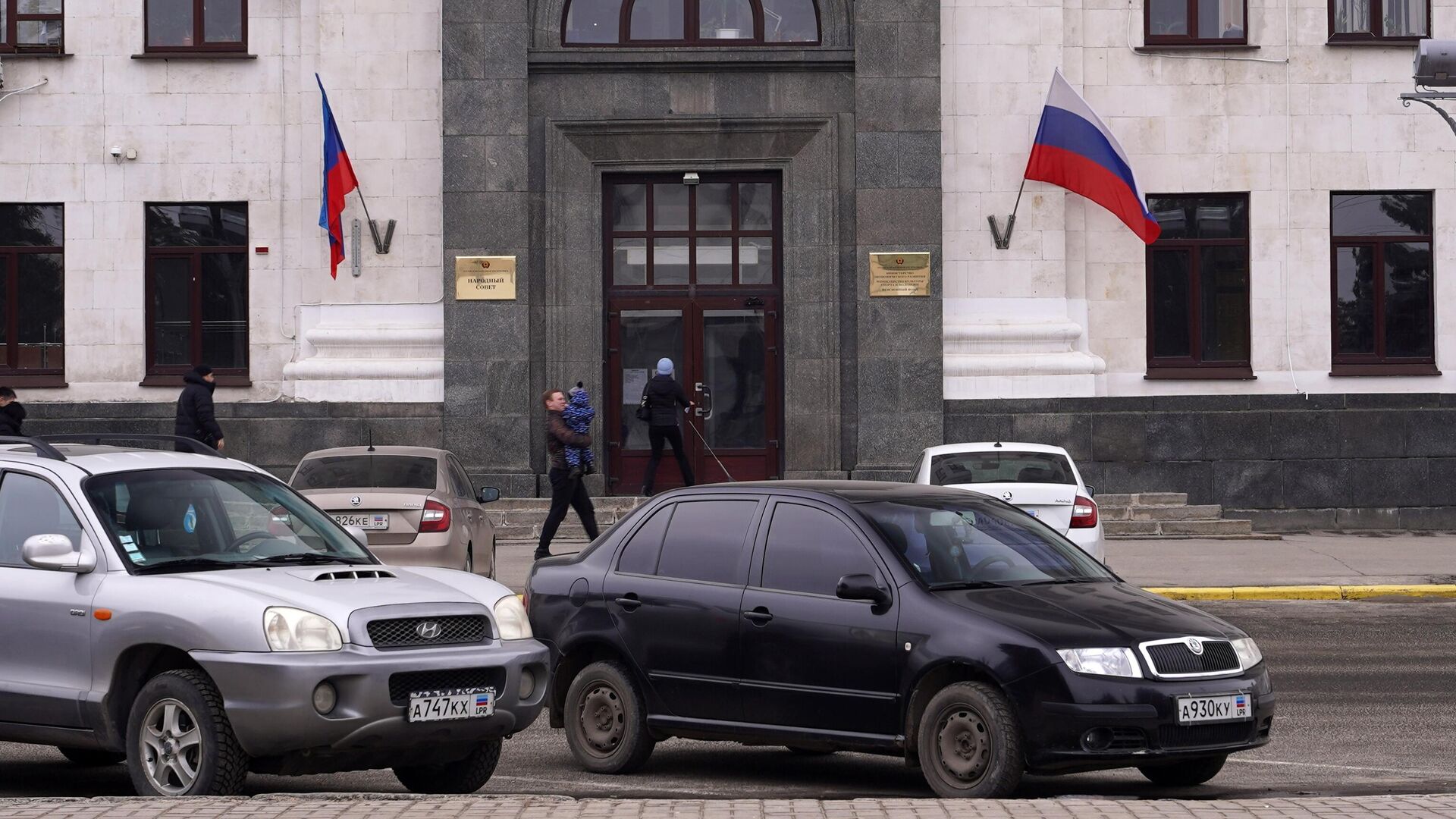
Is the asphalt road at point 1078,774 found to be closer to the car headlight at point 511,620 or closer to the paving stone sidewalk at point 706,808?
the car headlight at point 511,620

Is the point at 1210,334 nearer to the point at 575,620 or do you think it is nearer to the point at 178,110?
the point at 178,110

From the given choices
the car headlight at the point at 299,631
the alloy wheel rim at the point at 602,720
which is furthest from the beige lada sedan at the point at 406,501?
the car headlight at the point at 299,631

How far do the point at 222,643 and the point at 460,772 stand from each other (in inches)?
51.8

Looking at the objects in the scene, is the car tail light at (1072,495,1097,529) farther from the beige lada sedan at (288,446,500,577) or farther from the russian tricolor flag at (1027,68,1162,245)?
the russian tricolor flag at (1027,68,1162,245)

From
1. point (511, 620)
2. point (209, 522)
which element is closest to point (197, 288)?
point (209, 522)

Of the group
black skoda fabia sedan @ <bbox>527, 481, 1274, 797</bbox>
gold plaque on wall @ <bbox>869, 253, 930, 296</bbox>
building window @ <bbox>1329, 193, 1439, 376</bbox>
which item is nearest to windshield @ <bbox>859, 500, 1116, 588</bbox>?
black skoda fabia sedan @ <bbox>527, 481, 1274, 797</bbox>

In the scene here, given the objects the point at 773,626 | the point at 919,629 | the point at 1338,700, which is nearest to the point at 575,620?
the point at 773,626

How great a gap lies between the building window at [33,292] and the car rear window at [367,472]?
→ 33.7 feet

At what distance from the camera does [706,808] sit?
731 cm

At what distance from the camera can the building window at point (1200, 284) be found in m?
25.6

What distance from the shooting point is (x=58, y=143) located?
1006 inches

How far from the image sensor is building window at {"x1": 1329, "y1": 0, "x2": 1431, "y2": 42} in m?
25.6

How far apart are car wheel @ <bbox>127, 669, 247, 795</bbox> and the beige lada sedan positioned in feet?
23.2

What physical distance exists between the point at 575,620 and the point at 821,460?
1528 cm
